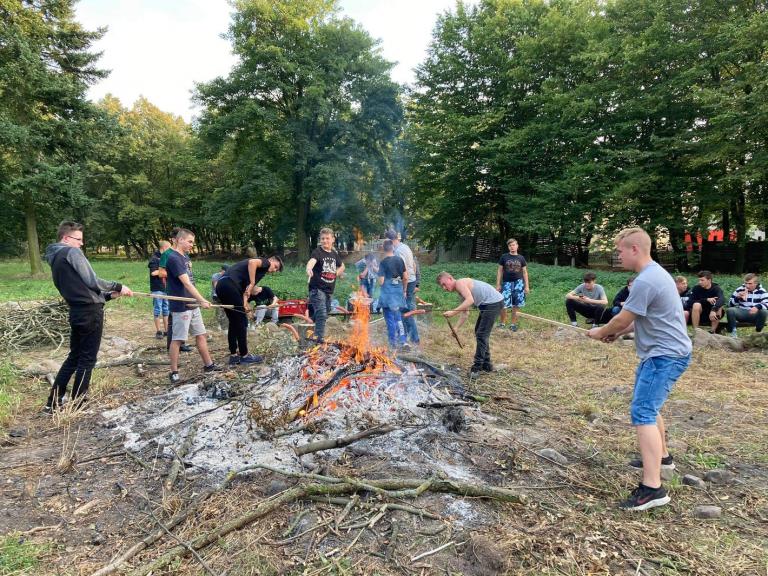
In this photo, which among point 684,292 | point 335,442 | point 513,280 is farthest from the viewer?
point 513,280

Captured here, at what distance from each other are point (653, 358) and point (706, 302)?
6638 millimetres

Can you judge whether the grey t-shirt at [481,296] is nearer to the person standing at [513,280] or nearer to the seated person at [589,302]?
the person standing at [513,280]

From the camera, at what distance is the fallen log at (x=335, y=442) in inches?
134

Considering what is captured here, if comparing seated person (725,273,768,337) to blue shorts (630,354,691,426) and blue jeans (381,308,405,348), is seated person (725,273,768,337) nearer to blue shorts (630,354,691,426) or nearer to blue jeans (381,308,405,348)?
blue jeans (381,308,405,348)

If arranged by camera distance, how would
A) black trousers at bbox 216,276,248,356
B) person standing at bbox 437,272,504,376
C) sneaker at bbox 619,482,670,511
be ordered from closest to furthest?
sneaker at bbox 619,482,670,511, person standing at bbox 437,272,504,376, black trousers at bbox 216,276,248,356

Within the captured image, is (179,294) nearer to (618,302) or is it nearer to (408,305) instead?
(408,305)

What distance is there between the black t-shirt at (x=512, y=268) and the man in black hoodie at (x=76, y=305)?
22.5 ft

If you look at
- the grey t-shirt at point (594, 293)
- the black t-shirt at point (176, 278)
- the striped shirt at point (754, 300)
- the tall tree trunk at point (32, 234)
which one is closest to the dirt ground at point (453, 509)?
the black t-shirt at point (176, 278)

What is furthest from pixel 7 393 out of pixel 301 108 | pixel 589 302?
pixel 301 108

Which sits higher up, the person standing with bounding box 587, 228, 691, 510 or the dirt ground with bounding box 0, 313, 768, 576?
the person standing with bounding box 587, 228, 691, 510

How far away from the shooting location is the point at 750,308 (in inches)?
304

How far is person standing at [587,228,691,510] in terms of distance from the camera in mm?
2827

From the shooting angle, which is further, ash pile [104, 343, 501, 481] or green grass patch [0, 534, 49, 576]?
ash pile [104, 343, 501, 481]

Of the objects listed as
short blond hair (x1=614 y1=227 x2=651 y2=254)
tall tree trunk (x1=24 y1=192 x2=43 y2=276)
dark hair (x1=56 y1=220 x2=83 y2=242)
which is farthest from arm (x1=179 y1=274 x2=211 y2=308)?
tall tree trunk (x1=24 y1=192 x2=43 y2=276)
